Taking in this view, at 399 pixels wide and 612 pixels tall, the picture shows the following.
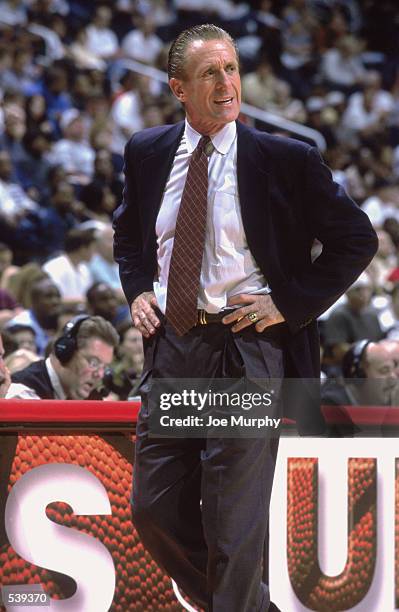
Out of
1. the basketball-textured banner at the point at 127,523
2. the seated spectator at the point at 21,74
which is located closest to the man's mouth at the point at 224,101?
the basketball-textured banner at the point at 127,523

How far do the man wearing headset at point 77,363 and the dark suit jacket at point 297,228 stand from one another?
1.49 metres

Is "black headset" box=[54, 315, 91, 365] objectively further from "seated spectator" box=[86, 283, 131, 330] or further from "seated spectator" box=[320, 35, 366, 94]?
"seated spectator" box=[320, 35, 366, 94]

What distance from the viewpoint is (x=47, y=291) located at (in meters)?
7.14

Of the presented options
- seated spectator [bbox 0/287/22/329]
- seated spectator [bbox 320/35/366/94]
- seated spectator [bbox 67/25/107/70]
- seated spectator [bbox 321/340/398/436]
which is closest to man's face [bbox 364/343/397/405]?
seated spectator [bbox 321/340/398/436]

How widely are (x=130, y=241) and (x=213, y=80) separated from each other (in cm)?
55

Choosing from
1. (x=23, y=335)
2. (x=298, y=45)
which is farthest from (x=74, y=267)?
(x=298, y=45)

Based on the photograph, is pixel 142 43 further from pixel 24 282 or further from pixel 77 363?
pixel 77 363

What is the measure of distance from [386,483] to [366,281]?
17.3 feet

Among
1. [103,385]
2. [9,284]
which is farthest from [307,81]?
[103,385]

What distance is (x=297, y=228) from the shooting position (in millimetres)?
3049

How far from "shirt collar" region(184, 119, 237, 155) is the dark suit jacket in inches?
1.0

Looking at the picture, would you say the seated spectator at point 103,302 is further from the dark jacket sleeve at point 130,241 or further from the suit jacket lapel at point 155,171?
the suit jacket lapel at point 155,171

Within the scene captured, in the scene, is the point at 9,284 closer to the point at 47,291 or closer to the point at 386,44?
the point at 47,291

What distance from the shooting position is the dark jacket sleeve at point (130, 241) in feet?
10.5
